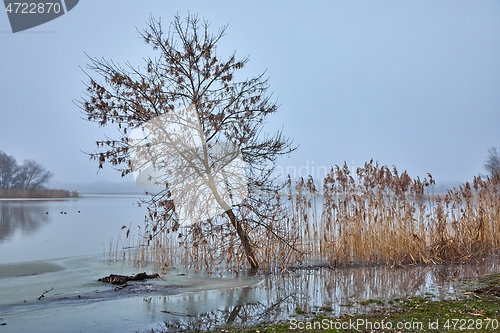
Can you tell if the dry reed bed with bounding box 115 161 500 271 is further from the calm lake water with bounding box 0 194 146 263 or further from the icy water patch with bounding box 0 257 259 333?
the calm lake water with bounding box 0 194 146 263

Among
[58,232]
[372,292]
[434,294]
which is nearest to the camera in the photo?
[434,294]

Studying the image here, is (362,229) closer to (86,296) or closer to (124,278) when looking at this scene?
(124,278)

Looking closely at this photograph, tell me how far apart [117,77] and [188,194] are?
2414mm

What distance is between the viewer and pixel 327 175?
9977 millimetres

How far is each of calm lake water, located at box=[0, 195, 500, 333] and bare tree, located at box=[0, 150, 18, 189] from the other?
3251 centimetres

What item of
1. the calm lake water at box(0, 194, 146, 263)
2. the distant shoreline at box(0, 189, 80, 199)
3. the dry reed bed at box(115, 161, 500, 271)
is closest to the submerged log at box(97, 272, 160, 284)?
the dry reed bed at box(115, 161, 500, 271)

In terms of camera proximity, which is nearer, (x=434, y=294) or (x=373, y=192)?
(x=434, y=294)

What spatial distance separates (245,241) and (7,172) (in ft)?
124

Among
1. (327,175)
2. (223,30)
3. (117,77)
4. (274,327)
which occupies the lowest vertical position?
(274,327)

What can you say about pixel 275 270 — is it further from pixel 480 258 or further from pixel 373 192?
pixel 480 258

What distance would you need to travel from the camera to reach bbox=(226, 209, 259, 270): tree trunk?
8.45 m

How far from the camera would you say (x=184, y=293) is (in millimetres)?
7160

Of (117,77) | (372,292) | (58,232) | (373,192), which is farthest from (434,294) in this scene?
(58,232)

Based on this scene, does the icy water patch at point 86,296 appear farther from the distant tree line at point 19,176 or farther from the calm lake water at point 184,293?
the distant tree line at point 19,176
